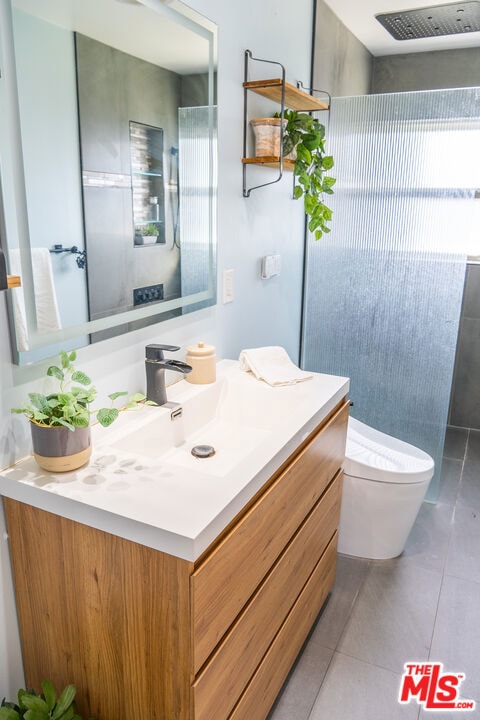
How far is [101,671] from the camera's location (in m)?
1.21

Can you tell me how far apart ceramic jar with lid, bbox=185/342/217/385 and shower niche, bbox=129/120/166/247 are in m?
0.36

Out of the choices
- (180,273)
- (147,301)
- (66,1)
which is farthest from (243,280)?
(66,1)

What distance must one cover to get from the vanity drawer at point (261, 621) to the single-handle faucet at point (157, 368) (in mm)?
555

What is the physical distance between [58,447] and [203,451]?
475 millimetres

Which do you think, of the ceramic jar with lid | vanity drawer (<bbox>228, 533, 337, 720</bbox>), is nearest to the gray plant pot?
the ceramic jar with lid

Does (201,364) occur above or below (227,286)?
below

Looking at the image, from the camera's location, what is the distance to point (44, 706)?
1.17m

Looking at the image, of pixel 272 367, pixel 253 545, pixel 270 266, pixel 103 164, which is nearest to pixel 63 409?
pixel 253 545

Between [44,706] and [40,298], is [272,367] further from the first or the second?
[44,706]

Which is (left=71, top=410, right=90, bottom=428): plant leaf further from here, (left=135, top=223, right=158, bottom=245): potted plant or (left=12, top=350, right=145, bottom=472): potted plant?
(left=135, top=223, right=158, bottom=245): potted plant

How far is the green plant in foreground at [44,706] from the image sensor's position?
1.16 m

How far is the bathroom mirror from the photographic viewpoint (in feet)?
3.84

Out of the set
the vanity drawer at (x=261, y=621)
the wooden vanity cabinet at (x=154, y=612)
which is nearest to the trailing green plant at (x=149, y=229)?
the wooden vanity cabinet at (x=154, y=612)

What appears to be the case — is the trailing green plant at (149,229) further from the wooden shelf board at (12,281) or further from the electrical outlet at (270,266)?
the electrical outlet at (270,266)
